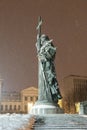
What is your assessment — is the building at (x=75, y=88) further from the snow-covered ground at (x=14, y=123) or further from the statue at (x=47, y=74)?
the snow-covered ground at (x=14, y=123)

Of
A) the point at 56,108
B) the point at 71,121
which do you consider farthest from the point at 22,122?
the point at 56,108

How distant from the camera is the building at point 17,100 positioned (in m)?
74.4

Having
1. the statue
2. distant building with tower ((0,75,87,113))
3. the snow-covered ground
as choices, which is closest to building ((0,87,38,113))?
distant building with tower ((0,75,87,113))

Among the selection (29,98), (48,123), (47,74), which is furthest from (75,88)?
(48,123)

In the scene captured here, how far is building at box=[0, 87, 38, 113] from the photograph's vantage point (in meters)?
74.4

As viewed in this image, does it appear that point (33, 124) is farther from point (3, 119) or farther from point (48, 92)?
point (48, 92)

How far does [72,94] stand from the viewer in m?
85.1

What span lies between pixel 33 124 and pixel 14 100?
6389 centimetres

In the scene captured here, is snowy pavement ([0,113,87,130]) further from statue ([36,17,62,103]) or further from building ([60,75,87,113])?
building ([60,75,87,113])

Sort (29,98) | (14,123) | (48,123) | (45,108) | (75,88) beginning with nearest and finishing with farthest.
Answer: (14,123) → (48,123) → (45,108) → (29,98) → (75,88)

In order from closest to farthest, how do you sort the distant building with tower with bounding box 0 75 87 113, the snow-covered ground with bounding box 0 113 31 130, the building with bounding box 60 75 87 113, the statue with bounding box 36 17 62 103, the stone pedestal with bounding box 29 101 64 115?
the snow-covered ground with bounding box 0 113 31 130 < the stone pedestal with bounding box 29 101 64 115 < the statue with bounding box 36 17 62 103 < the distant building with tower with bounding box 0 75 87 113 < the building with bounding box 60 75 87 113

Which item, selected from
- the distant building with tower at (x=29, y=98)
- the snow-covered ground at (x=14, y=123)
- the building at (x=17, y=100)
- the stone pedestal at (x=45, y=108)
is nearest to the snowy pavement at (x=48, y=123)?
the snow-covered ground at (x=14, y=123)

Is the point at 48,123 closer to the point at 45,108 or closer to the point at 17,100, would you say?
the point at 45,108

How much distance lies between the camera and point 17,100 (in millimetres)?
78500
